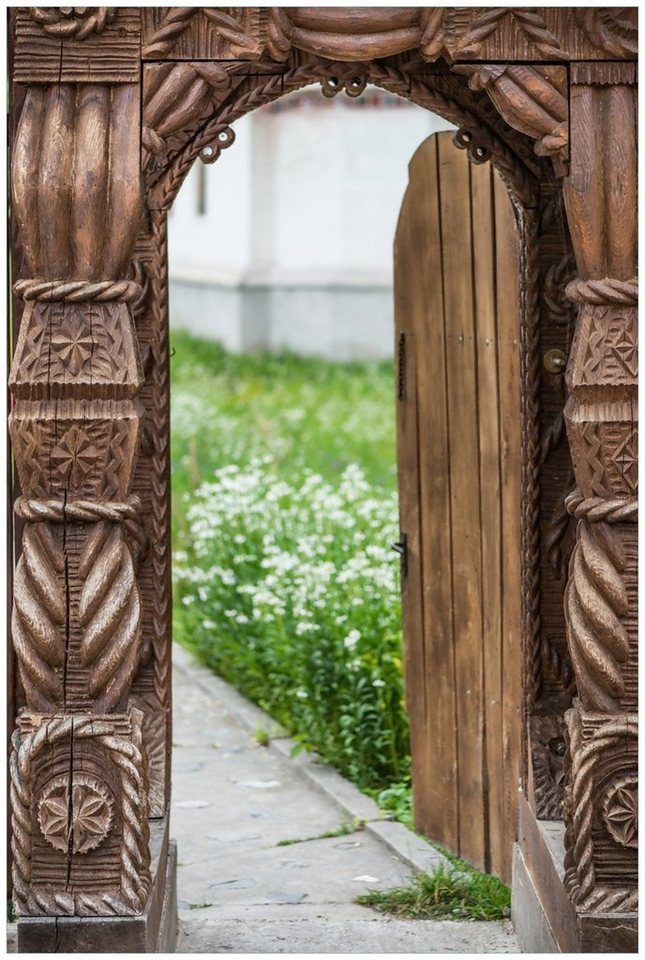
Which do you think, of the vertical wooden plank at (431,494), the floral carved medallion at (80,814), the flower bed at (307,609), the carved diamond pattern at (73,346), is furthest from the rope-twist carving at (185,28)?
the flower bed at (307,609)

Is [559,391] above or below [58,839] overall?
above

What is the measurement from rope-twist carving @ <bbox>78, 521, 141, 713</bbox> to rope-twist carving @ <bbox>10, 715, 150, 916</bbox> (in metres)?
0.08

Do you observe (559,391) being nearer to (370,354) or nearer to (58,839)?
(58,839)

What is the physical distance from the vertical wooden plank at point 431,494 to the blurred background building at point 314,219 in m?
12.1

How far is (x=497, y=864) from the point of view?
4715 mm

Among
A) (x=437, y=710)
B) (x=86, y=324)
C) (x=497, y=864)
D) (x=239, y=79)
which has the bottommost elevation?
(x=497, y=864)

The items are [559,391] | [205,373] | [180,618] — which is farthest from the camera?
[205,373]

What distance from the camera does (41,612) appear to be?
10.2 ft

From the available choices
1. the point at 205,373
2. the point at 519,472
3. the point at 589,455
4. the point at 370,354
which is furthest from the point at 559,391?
the point at 370,354

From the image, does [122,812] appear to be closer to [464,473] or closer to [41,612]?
[41,612]

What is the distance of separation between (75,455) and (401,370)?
2.24 metres

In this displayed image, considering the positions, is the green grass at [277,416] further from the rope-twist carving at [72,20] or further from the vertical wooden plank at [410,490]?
the rope-twist carving at [72,20]

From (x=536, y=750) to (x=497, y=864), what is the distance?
0.92 m

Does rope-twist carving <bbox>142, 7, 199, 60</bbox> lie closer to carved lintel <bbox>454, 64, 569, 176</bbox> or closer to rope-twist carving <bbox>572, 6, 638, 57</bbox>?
carved lintel <bbox>454, 64, 569, 176</bbox>
